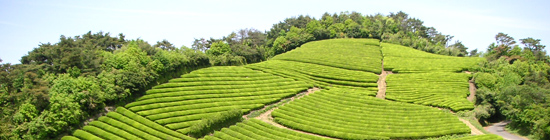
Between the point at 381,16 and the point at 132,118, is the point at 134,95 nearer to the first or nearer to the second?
the point at 132,118

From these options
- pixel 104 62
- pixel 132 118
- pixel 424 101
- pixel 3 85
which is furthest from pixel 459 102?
pixel 3 85

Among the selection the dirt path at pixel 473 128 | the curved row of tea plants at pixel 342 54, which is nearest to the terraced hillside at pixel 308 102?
the curved row of tea plants at pixel 342 54

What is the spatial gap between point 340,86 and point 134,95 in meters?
33.2

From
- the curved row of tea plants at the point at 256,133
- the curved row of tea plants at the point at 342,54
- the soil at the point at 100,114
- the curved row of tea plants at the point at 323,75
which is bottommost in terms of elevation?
the curved row of tea plants at the point at 256,133

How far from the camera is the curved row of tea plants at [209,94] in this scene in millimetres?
51938

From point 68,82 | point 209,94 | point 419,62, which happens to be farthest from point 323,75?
point 68,82

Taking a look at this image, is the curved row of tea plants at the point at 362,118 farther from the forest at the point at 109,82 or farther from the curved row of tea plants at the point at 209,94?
the forest at the point at 109,82

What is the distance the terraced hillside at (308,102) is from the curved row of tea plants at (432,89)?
0.47 feet

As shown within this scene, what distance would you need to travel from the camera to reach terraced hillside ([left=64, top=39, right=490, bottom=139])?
164 ft

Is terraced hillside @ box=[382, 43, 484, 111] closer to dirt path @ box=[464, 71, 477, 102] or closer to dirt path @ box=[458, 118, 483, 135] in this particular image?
dirt path @ box=[464, 71, 477, 102]

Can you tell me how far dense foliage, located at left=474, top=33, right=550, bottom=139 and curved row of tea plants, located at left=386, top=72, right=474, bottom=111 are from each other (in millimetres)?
2507

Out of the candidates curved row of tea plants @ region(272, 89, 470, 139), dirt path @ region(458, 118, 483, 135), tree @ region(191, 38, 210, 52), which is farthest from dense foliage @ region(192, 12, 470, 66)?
dirt path @ region(458, 118, 483, 135)

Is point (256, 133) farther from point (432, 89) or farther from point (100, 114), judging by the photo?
point (432, 89)

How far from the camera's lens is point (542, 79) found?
7488cm
